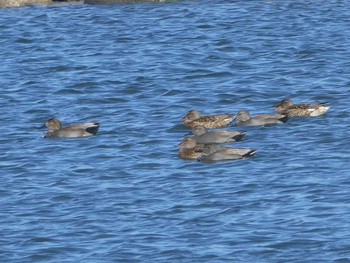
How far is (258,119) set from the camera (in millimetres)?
24719

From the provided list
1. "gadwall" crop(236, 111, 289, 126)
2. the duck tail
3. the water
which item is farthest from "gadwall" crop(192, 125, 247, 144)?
A: the duck tail

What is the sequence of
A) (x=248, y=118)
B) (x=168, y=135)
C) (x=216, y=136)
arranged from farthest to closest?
(x=168, y=135) → (x=248, y=118) → (x=216, y=136)

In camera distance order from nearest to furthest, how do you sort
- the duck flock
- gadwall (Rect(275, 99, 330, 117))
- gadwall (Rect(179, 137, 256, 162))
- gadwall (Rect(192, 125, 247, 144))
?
1. gadwall (Rect(179, 137, 256, 162))
2. the duck flock
3. gadwall (Rect(192, 125, 247, 144))
4. gadwall (Rect(275, 99, 330, 117))

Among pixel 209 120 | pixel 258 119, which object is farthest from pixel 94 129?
pixel 258 119

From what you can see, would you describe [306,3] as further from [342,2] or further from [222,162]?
[222,162]

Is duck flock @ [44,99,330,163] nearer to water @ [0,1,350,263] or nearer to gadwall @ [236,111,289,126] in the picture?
gadwall @ [236,111,289,126]

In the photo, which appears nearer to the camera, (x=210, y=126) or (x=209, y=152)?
(x=209, y=152)

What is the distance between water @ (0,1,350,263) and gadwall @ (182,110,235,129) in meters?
0.35

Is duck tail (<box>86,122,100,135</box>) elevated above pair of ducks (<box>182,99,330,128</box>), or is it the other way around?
duck tail (<box>86,122,100,135</box>)

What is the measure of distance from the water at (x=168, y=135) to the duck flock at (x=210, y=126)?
9.5 inches

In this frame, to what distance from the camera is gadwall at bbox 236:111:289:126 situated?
24.7 meters

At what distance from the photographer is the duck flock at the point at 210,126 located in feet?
74.6

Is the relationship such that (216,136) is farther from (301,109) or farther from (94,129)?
(94,129)

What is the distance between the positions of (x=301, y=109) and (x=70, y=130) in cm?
467
